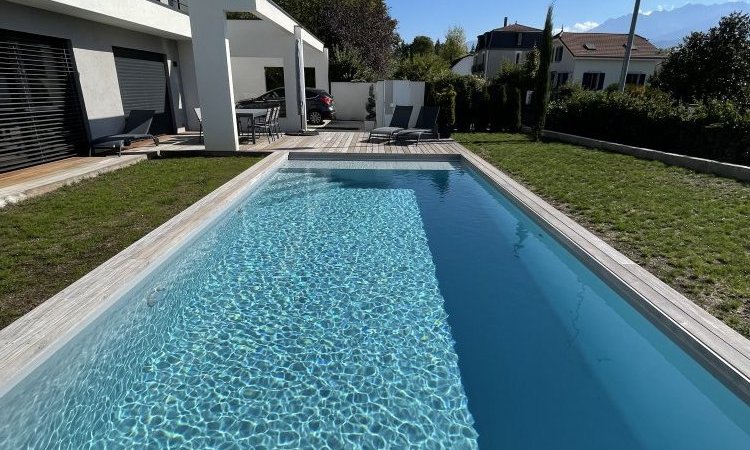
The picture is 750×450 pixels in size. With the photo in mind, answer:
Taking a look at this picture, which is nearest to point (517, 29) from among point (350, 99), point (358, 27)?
point (358, 27)

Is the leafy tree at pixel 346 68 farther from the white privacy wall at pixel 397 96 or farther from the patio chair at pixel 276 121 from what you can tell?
the patio chair at pixel 276 121

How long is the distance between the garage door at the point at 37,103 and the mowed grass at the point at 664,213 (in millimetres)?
9779

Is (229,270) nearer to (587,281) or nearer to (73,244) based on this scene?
(73,244)

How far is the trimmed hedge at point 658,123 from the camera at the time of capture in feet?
29.5

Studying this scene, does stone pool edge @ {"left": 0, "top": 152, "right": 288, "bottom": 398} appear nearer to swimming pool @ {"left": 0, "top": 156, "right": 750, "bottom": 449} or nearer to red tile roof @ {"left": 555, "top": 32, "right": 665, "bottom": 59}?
swimming pool @ {"left": 0, "top": 156, "right": 750, "bottom": 449}

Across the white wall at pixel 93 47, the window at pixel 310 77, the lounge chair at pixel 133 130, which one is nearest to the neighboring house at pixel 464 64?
the window at pixel 310 77

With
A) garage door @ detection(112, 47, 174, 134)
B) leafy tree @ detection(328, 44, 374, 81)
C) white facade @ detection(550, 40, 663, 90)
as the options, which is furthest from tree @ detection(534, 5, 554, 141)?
white facade @ detection(550, 40, 663, 90)

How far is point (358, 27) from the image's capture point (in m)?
27.7

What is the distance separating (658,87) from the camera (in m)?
17.7

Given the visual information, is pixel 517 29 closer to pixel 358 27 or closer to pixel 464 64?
pixel 464 64

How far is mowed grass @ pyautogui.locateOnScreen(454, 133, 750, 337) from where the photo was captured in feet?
12.5

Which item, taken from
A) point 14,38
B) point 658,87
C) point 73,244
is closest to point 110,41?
point 14,38

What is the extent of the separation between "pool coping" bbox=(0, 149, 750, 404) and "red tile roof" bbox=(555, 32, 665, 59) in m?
33.7

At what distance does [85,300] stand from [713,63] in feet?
63.3
